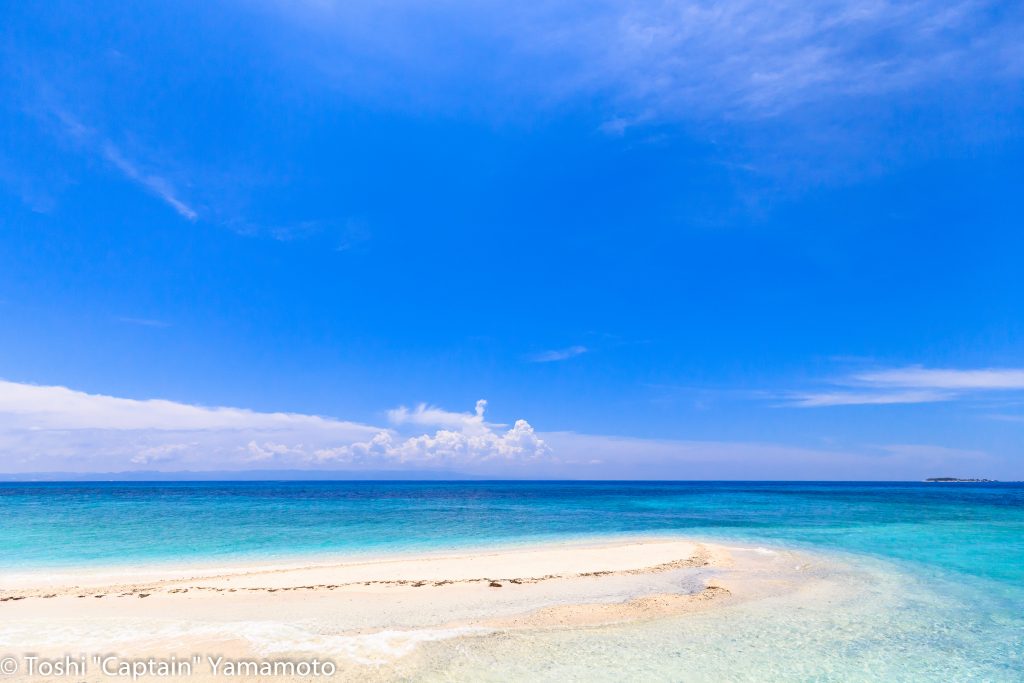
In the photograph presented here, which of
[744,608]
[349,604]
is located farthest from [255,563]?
[744,608]

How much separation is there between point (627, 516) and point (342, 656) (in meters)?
42.7

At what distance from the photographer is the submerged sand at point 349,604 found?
454 inches

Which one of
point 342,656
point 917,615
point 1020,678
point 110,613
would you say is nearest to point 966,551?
point 917,615

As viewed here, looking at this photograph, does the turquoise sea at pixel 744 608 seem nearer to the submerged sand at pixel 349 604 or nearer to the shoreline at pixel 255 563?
the shoreline at pixel 255 563

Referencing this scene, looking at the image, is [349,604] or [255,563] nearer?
[349,604]

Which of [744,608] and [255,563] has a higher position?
[744,608]

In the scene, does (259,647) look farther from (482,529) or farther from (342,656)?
(482,529)

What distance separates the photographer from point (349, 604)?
15414 mm

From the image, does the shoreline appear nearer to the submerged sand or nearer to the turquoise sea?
the submerged sand

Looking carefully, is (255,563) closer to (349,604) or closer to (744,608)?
(349,604)

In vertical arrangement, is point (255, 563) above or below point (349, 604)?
below

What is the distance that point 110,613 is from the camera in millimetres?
14391

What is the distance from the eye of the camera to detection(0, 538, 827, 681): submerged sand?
11.5 metres

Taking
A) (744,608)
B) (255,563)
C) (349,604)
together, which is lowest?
(255,563)
